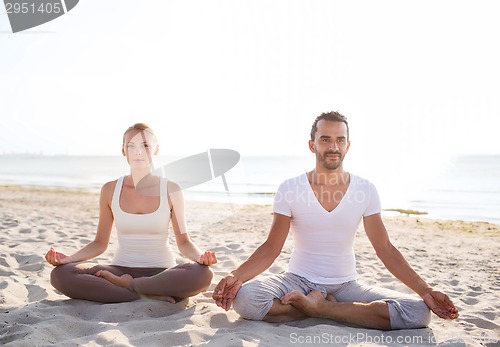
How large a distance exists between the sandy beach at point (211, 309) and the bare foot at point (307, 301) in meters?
0.11

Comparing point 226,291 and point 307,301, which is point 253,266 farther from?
point 307,301

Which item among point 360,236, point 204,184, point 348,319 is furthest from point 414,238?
point 204,184

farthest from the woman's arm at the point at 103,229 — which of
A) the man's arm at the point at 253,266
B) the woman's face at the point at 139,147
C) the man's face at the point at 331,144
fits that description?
the man's face at the point at 331,144

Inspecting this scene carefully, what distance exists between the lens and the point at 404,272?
132 inches

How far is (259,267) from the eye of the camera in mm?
3377

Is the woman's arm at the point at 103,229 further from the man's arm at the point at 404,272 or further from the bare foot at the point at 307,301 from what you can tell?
the man's arm at the point at 404,272

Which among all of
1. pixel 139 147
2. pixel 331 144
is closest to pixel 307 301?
pixel 331 144

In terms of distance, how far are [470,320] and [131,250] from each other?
8.82 ft

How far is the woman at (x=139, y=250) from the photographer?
3.62 meters

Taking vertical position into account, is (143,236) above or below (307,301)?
above

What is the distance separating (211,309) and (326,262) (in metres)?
0.96

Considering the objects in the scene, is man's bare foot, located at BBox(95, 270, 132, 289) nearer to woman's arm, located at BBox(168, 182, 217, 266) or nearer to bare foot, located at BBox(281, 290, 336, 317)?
woman's arm, located at BBox(168, 182, 217, 266)

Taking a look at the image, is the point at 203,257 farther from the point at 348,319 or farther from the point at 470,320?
the point at 470,320

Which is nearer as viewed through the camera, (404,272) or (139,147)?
(404,272)
